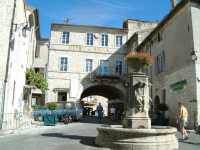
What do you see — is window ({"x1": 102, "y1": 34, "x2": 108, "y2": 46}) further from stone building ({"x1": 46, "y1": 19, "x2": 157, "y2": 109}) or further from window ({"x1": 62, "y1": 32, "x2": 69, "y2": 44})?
window ({"x1": 62, "y1": 32, "x2": 69, "y2": 44})

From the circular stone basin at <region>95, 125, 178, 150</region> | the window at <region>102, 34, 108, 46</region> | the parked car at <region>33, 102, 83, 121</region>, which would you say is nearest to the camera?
the circular stone basin at <region>95, 125, 178, 150</region>

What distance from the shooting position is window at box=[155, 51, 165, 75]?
1756 centimetres

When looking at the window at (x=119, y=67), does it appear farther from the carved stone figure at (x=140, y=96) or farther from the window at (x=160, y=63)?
the carved stone figure at (x=140, y=96)

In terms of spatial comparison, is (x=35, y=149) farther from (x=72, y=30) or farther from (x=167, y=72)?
(x=72, y=30)

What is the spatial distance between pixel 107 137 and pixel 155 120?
8882 millimetres

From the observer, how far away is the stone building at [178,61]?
12.8 m

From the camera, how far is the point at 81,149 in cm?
604

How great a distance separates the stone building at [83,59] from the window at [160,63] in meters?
6.16

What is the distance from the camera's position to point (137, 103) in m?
7.43

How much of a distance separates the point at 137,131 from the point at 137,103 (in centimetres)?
158

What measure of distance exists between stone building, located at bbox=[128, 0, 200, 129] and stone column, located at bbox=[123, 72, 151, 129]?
20.3 feet

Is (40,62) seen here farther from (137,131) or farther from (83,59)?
(137,131)

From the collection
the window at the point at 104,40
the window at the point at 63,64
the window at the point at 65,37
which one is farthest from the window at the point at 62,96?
the window at the point at 104,40

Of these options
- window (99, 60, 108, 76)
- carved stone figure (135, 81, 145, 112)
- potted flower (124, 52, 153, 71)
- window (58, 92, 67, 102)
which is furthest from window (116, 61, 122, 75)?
carved stone figure (135, 81, 145, 112)
